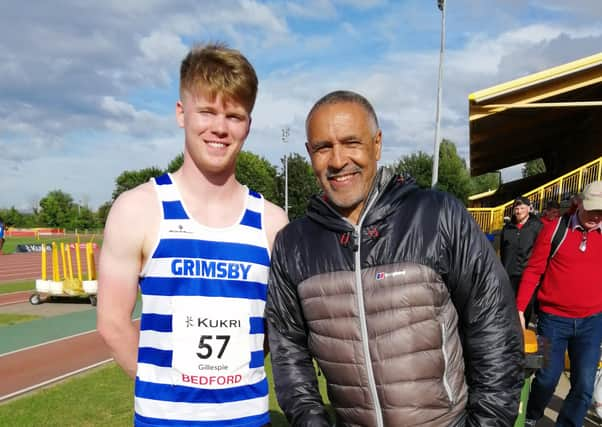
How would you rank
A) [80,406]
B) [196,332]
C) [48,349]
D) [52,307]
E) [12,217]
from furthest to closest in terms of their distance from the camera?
[12,217], [52,307], [48,349], [80,406], [196,332]

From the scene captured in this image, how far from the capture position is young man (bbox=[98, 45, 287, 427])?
1.93 meters

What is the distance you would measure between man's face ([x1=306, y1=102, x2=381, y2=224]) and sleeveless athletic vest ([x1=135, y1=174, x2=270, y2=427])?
456mm

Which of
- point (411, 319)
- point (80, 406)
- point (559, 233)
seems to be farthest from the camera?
point (80, 406)

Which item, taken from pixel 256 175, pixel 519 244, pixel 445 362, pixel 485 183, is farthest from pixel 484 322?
pixel 485 183

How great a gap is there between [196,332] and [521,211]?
600 centimetres

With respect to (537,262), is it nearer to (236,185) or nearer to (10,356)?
(236,185)

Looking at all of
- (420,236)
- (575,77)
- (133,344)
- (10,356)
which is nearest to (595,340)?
(420,236)

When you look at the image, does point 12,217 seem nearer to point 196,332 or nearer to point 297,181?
point 297,181

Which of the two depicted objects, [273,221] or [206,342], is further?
[273,221]

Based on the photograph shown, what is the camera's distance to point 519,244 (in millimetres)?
6785

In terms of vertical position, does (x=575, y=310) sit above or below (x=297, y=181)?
below

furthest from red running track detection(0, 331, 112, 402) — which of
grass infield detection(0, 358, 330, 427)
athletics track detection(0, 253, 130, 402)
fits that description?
grass infield detection(0, 358, 330, 427)

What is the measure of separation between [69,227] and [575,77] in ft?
254

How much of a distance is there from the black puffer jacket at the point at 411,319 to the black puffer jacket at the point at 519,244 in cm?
534
